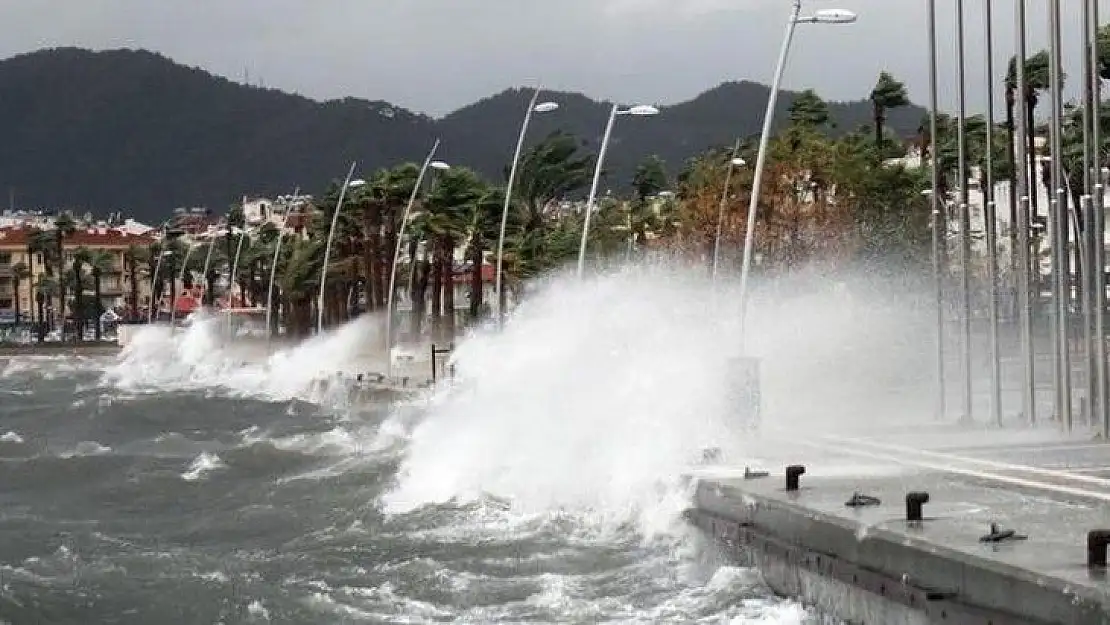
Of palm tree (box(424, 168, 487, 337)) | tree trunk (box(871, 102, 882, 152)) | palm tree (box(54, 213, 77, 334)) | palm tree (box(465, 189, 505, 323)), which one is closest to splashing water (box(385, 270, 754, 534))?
palm tree (box(465, 189, 505, 323))

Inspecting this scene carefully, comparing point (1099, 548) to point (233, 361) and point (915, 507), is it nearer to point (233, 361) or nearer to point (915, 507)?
point (915, 507)

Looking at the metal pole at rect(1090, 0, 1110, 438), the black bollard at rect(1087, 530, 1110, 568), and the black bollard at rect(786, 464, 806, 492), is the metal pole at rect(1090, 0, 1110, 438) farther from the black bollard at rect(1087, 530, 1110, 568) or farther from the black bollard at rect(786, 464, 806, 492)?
the black bollard at rect(1087, 530, 1110, 568)

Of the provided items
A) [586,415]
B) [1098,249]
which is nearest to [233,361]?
[586,415]

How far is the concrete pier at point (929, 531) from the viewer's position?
1363 centimetres

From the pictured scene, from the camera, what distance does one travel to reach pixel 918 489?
768 inches

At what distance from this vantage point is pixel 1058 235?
93.4 feet

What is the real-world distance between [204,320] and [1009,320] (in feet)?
223

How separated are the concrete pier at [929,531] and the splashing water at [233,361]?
163ft

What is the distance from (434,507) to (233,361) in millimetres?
78205

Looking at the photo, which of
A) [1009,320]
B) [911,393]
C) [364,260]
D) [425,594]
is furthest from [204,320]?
[425,594]

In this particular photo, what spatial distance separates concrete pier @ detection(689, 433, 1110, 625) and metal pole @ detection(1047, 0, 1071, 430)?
2975 millimetres

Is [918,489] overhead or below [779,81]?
below

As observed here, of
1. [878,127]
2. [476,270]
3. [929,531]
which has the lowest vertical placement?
[929,531]

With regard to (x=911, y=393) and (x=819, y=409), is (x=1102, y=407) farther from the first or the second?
(x=911, y=393)
